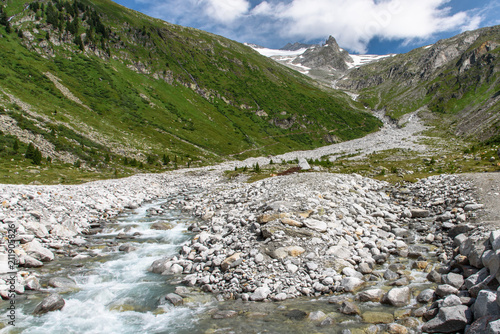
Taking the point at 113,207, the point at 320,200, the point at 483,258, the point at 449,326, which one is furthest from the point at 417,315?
the point at 113,207

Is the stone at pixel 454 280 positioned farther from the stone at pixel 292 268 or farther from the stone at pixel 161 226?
the stone at pixel 161 226

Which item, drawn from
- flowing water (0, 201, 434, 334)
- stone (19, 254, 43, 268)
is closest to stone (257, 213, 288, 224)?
flowing water (0, 201, 434, 334)

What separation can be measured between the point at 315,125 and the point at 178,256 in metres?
150

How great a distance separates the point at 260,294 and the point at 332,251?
4.20 m

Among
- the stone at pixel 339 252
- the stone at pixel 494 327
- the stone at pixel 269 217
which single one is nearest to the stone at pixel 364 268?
the stone at pixel 339 252

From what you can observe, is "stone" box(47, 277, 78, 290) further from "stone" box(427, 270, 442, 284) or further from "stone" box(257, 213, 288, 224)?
"stone" box(427, 270, 442, 284)

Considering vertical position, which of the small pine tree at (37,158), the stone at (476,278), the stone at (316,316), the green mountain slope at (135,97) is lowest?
the stone at (316,316)

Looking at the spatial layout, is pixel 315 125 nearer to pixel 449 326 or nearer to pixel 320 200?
pixel 320 200

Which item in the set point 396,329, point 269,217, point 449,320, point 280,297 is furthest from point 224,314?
point 269,217

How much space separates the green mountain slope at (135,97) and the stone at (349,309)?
55953 mm

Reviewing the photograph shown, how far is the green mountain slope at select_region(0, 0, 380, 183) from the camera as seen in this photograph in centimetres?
6531

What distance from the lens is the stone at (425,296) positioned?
870 cm

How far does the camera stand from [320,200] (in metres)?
17.9

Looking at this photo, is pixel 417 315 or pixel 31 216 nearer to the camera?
pixel 417 315
